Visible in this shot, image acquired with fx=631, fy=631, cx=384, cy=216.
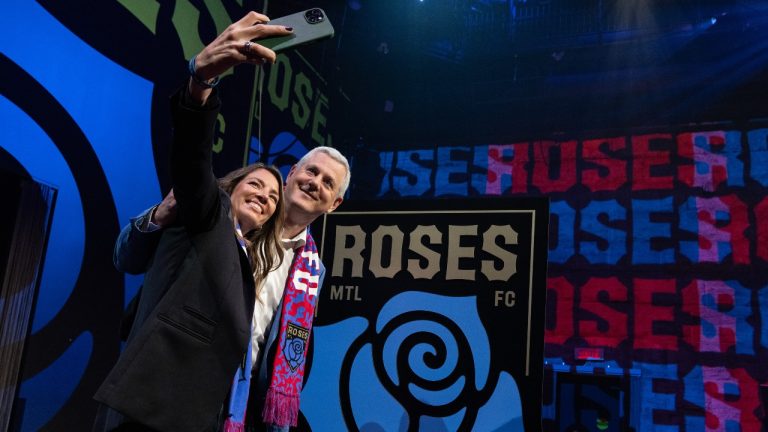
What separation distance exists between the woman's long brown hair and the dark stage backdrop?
160 cm

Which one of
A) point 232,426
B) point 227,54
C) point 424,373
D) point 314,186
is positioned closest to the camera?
point 227,54

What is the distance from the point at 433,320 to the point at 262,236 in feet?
5.43

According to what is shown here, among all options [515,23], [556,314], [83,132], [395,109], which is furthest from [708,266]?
[83,132]

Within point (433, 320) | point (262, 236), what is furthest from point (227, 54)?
point (433, 320)

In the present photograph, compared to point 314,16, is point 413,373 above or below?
below

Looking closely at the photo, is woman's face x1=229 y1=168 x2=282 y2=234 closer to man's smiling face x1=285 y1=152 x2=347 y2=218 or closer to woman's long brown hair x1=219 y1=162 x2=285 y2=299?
woman's long brown hair x1=219 y1=162 x2=285 y2=299

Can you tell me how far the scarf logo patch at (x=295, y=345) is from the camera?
158 centimetres

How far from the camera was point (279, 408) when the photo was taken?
1.52 meters

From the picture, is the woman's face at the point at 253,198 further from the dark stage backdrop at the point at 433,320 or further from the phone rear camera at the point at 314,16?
the dark stage backdrop at the point at 433,320

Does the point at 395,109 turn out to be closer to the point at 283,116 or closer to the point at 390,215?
the point at 283,116

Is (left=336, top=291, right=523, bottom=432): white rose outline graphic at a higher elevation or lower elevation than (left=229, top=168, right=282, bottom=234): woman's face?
lower

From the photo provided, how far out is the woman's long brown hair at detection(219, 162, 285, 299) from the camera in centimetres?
140

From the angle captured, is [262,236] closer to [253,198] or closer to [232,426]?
[253,198]

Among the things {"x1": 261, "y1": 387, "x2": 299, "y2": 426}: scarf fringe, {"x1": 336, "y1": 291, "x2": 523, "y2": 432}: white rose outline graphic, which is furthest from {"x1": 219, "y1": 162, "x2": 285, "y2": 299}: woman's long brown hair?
{"x1": 336, "y1": 291, "x2": 523, "y2": 432}: white rose outline graphic
